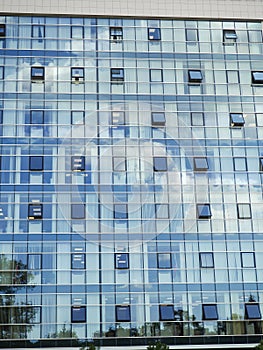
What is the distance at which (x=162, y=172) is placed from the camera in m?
39.9

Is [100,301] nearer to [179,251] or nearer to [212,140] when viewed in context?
[179,251]

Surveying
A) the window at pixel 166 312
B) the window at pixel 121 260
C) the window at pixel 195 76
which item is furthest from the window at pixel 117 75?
the window at pixel 166 312

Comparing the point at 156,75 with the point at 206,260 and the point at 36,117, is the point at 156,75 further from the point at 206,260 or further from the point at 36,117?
the point at 206,260

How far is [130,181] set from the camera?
39406 mm

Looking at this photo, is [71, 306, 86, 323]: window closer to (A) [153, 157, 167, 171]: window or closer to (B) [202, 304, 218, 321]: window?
(B) [202, 304, 218, 321]: window

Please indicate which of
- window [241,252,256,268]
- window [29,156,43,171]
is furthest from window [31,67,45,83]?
window [241,252,256,268]

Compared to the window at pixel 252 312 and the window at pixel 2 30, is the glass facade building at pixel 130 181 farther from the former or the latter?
the window at pixel 2 30

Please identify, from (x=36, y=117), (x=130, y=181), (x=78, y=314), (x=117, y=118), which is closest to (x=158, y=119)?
(x=117, y=118)

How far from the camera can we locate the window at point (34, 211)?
126 feet

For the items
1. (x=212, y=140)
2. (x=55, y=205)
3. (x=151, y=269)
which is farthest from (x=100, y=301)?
(x=212, y=140)

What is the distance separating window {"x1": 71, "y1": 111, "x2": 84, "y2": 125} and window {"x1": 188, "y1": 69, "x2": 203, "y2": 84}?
23.1ft

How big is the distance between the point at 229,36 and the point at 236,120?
5.80 metres

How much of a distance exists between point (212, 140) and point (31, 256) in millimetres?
12722

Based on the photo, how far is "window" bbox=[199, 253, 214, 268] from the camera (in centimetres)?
3834
